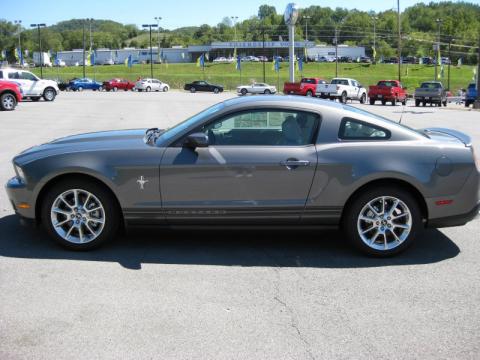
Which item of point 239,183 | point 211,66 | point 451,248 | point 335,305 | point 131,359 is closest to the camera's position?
point 131,359

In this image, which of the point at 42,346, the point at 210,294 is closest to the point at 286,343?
the point at 210,294

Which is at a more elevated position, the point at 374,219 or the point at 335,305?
the point at 374,219

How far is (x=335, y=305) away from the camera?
13.8ft

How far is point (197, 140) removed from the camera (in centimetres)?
508

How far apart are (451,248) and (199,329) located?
9.96ft

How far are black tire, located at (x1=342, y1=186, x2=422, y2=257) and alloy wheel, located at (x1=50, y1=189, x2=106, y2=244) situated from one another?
2280 millimetres

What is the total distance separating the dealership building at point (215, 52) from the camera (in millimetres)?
157250

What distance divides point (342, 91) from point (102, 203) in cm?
3642

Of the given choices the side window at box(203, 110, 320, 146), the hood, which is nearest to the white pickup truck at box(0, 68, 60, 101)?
the hood

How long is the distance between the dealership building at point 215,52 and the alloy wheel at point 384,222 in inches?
5992

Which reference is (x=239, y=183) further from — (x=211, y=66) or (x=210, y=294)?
(x=211, y=66)

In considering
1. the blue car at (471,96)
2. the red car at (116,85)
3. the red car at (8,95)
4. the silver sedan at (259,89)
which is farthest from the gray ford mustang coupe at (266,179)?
the red car at (116,85)

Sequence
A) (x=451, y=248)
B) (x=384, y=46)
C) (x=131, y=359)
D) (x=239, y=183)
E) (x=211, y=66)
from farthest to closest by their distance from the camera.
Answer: (x=384, y=46)
(x=211, y=66)
(x=451, y=248)
(x=239, y=183)
(x=131, y=359)

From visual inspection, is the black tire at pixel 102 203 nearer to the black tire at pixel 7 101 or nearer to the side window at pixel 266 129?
the side window at pixel 266 129
